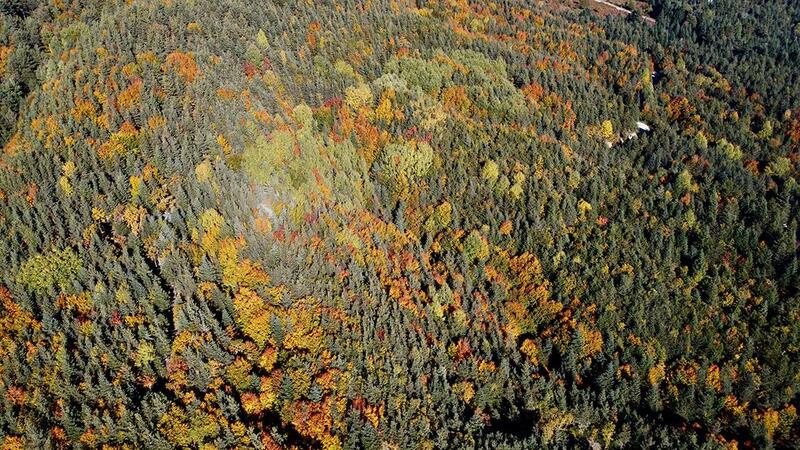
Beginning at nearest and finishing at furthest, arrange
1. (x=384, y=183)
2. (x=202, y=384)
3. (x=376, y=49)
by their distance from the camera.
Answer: (x=202, y=384) < (x=384, y=183) < (x=376, y=49)

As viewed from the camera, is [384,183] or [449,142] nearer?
[384,183]

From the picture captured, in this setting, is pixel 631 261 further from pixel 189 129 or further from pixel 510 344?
pixel 189 129

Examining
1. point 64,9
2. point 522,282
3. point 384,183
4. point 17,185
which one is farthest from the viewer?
point 64,9

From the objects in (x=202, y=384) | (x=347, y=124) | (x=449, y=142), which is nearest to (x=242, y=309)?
(x=202, y=384)

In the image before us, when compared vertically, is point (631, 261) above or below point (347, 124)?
below

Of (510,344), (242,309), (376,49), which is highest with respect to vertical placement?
(376,49)

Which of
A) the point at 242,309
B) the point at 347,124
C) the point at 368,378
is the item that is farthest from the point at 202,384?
the point at 347,124
